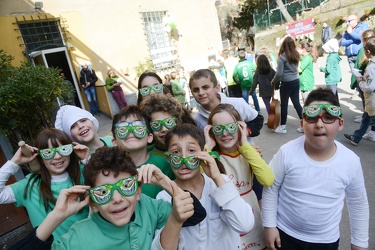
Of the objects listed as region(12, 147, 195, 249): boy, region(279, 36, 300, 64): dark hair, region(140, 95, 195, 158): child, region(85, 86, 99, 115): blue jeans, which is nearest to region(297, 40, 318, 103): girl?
region(279, 36, 300, 64): dark hair

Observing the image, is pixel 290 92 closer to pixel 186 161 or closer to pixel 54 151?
pixel 186 161

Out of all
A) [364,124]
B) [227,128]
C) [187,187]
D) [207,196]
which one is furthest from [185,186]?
[364,124]

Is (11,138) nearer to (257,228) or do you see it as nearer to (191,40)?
(257,228)

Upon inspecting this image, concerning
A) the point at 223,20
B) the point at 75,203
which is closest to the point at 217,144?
the point at 75,203

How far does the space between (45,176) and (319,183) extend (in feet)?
6.64

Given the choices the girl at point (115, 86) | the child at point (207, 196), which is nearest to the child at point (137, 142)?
the child at point (207, 196)

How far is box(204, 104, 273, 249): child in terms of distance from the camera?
2008mm

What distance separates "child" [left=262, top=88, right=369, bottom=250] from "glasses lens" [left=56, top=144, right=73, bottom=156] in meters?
1.58

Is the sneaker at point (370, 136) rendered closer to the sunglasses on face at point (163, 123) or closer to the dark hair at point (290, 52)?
the dark hair at point (290, 52)

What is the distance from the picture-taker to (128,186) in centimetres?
140

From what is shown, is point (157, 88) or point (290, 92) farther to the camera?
point (290, 92)

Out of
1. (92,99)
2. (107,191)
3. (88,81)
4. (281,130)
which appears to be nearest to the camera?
(107,191)

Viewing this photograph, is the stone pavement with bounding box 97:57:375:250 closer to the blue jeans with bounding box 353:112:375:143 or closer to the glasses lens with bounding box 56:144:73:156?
the blue jeans with bounding box 353:112:375:143

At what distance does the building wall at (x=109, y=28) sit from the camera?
7.77 m
